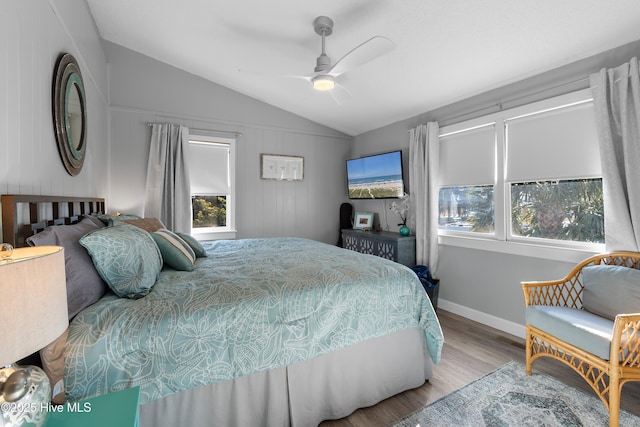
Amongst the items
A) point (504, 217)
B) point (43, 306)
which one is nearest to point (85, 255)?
point (43, 306)

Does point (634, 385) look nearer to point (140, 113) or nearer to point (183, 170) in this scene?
point (183, 170)

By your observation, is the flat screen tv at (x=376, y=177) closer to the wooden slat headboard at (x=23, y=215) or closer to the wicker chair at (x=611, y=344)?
the wicker chair at (x=611, y=344)

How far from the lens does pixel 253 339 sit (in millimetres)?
1463

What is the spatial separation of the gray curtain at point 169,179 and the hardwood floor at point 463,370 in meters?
2.94

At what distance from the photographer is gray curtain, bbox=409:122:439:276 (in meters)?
3.51

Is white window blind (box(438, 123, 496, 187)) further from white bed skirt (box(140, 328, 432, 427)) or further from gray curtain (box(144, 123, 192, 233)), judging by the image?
gray curtain (box(144, 123, 192, 233))

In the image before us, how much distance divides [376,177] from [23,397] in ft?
13.3

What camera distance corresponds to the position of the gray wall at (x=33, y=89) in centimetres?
124

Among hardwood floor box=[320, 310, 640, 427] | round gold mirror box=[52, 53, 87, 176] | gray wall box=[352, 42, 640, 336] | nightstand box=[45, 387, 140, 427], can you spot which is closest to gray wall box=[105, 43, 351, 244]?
round gold mirror box=[52, 53, 87, 176]

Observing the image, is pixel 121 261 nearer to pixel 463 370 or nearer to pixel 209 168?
pixel 463 370

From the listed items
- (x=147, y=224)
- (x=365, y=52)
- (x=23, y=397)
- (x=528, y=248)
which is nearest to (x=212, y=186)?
(x=147, y=224)

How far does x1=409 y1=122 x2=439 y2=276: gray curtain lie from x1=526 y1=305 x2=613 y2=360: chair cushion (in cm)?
142

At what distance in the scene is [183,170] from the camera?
370cm

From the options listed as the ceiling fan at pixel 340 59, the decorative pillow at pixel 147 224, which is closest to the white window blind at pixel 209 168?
the decorative pillow at pixel 147 224
